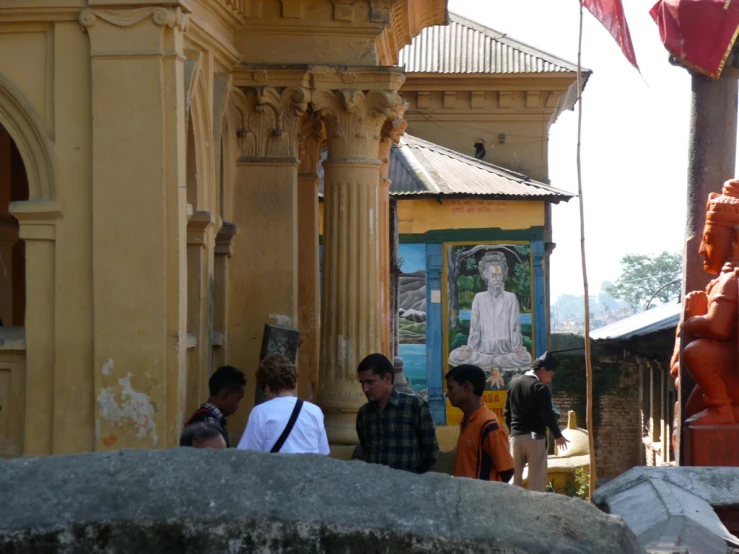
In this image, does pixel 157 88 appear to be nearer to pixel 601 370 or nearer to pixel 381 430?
pixel 381 430

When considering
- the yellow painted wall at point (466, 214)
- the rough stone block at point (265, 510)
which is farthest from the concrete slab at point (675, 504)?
the yellow painted wall at point (466, 214)

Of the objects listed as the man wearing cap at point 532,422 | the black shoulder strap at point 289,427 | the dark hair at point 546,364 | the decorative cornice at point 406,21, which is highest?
the decorative cornice at point 406,21

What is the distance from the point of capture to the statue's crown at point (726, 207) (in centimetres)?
920

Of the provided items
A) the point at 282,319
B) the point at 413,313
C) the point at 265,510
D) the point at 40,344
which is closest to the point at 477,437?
the point at 40,344

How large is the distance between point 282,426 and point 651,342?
13113 mm

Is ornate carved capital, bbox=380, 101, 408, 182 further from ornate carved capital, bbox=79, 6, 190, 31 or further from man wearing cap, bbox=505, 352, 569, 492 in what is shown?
ornate carved capital, bbox=79, 6, 190, 31

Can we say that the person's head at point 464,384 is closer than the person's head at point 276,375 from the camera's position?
No

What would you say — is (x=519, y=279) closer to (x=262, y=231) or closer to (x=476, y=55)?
(x=476, y=55)

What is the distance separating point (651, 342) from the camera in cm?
1842

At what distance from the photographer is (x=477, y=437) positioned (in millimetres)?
6762

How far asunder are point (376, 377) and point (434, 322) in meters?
17.9

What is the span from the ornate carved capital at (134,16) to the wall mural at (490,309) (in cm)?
1676

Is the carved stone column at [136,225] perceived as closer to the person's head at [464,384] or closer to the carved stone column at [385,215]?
the person's head at [464,384]

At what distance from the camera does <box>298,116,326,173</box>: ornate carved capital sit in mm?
12586
